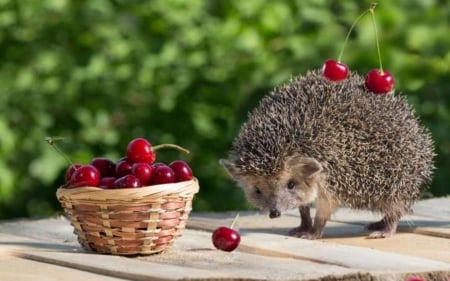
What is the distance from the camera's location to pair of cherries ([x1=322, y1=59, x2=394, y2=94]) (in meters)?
5.15

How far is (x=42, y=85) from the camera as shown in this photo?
7504mm

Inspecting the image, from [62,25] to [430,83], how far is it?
2.06 m

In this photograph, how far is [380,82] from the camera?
5.16 metres

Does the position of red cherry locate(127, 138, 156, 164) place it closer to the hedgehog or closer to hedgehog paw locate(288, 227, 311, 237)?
the hedgehog

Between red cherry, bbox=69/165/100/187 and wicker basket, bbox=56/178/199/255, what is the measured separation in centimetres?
3

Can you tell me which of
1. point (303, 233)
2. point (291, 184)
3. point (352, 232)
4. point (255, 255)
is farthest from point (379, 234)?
point (255, 255)

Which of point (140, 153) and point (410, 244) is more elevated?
point (140, 153)

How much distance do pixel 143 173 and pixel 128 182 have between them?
88 millimetres

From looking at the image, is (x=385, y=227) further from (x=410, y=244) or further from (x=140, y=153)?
(x=140, y=153)

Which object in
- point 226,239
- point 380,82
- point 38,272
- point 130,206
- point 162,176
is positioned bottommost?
point 38,272

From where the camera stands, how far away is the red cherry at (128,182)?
4469 millimetres

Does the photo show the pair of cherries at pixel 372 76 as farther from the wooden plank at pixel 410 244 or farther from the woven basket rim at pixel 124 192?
the woven basket rim at pixel 124 192

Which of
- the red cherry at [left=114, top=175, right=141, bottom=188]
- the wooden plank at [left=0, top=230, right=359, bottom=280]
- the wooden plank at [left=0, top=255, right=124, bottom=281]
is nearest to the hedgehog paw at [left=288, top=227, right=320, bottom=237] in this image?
the wooden plank at [left=0, top=230, right=359, bottom=280]

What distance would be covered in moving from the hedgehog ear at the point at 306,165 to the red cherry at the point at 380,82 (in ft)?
1.21
